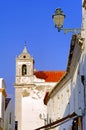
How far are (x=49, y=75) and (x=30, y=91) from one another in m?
4.09

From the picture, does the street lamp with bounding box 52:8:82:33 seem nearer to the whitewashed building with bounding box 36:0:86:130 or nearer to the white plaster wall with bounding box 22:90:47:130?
the whitewashed building with bounding box 36:0:86:130

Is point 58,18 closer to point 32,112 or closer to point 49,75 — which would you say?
point 32,112

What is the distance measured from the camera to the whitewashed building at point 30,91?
53281mm

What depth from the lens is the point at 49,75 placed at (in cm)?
5750

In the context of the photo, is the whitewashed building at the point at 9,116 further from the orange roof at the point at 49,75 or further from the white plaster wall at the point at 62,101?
the white plaster wall at the point at 62,101

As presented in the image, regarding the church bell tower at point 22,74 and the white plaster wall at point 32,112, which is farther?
the church bell tower at point 22,74

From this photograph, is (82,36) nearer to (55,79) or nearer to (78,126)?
(78,126)

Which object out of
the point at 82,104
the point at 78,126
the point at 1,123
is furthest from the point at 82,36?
the point at 1,123

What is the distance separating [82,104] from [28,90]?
37409 mm

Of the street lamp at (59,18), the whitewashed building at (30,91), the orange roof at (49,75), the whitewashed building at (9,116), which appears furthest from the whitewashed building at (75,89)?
the orange roof at (49,75)

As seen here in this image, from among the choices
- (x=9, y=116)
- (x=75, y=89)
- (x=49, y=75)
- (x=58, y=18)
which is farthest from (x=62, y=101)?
(x=49, y=75)

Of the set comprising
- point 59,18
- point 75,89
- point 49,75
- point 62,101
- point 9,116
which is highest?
point 59,18

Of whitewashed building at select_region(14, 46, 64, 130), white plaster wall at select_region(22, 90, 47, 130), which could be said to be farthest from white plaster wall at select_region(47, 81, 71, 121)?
whitewashed building at select_region(14, 46, 64, 130)

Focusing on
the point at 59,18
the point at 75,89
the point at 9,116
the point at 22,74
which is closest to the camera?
the point at 59,18
